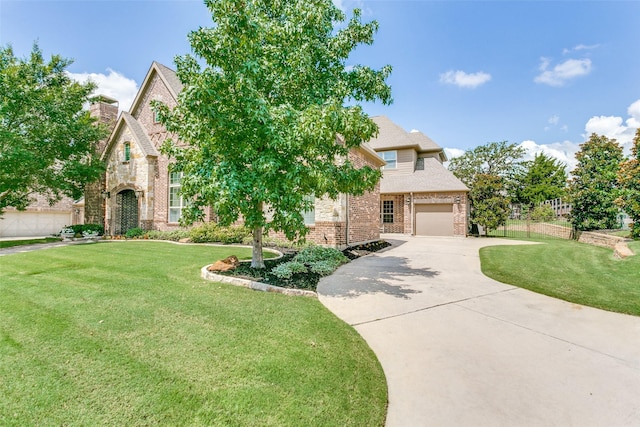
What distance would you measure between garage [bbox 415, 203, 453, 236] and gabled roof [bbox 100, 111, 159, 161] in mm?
16911

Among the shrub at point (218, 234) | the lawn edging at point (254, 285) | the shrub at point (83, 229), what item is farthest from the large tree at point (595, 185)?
the shrub at point (83, 229)

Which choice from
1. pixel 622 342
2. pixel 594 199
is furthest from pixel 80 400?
pixel 594 199

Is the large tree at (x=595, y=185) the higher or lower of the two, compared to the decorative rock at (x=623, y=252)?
higher

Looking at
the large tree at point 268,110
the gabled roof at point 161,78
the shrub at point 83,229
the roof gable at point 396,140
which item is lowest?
the shrub at point 83,229

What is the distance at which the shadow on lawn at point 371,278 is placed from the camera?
20.5 feet

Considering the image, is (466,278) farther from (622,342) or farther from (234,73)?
(234,73)

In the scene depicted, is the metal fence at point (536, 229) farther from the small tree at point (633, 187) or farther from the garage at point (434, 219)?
the small tree at point (633, 187)

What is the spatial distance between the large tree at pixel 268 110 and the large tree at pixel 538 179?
3327 centimetres

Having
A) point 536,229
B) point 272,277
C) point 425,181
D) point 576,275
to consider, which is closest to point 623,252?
point 576,275

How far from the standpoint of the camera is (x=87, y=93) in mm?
16500

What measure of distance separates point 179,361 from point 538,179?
40203 millimetres

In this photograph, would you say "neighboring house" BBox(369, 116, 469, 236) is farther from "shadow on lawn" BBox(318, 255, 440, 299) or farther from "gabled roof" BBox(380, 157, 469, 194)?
"shadow on lawn" BBox(318, 255, 440, 299)

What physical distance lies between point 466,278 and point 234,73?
7374 millimetres

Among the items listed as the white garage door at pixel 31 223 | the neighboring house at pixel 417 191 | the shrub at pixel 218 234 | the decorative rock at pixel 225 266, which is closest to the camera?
the decorative rock at pixel 225 266
